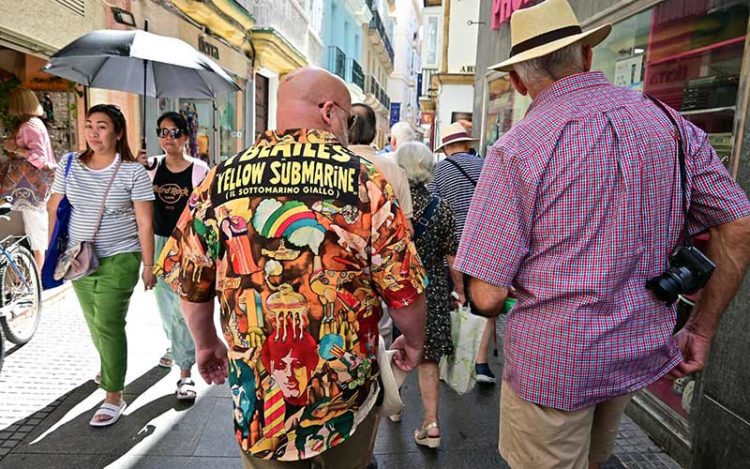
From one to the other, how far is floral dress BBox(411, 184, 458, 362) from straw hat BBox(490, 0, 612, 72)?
1481mm

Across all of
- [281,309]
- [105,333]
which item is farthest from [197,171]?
[281,309]

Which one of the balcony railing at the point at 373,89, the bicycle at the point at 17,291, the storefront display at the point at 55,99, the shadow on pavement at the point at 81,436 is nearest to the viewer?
the shadow on pavement at the point at 81,436

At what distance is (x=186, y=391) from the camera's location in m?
4.00

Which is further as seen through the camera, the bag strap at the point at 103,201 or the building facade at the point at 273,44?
the building facade at the point at 273,44

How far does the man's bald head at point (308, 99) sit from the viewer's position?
1794 millimetres

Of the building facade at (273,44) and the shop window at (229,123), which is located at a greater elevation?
the building facade at (273,44)

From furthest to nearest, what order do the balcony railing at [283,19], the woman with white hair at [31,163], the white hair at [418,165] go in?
the balcony railing at [283,19]
the woman with white hair at [31,163]
the white hair at [418,165]

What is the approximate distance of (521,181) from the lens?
5.77ft

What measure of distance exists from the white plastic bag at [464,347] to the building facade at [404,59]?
45.1 metres

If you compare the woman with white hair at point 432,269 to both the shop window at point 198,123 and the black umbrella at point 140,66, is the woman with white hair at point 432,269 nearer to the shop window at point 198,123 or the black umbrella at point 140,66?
the black umbrella at point 140,66

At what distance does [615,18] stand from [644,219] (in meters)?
3.51

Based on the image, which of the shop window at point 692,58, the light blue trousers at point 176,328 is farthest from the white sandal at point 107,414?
the shop window at point 692,58

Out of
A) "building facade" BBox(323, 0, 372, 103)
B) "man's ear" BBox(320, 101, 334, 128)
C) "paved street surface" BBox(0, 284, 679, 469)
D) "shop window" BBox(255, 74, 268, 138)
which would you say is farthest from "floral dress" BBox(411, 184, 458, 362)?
"building facade" BBox(323, 0, 372, 103)

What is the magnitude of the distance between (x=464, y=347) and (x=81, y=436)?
2.43m
